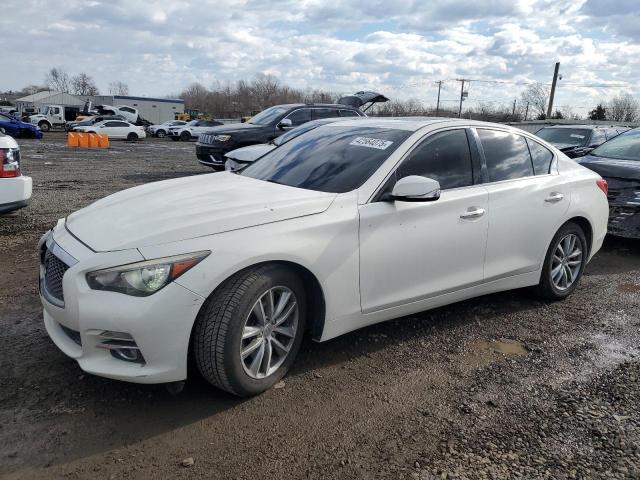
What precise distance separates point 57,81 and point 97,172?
5621 inches

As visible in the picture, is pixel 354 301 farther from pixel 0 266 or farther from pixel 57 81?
pixel 57 81

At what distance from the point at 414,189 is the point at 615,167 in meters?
4.88

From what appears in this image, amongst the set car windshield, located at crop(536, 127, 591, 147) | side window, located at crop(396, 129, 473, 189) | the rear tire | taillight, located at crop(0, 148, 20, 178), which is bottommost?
the rear tire

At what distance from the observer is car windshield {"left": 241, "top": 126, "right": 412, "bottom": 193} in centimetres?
370

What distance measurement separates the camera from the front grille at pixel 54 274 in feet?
9.77

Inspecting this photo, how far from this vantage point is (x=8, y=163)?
20.4 ft

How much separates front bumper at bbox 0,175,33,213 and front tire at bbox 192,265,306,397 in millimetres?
4588

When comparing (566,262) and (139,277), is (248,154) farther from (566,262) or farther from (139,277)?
(139,277)

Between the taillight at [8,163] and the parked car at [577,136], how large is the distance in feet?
32.0

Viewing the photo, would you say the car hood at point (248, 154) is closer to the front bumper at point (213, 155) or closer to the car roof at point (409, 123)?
the front bumper at point (213, 155)

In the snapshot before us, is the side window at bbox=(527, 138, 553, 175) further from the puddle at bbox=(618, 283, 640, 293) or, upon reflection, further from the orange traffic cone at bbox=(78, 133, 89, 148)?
the orange traffic cone at bbox=(78, 133, 89, 148)

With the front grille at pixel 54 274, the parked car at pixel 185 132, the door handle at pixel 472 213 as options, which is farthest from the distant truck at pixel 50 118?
the door handle at pixel 472 213

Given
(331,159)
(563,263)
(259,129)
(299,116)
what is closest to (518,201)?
(563,263)

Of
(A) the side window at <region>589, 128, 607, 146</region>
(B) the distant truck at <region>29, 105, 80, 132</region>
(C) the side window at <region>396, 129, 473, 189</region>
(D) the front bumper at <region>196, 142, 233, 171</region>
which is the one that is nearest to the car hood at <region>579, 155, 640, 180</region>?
(C) the side window at <region>396, 129, 473, 189</region>
